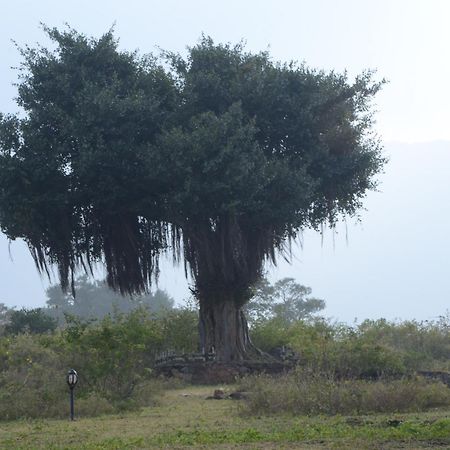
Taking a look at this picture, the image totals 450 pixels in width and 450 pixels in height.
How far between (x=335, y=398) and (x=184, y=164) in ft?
41.3

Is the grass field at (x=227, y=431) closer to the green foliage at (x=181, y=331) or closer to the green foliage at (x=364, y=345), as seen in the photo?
the green foliage at (x=364, y=345)

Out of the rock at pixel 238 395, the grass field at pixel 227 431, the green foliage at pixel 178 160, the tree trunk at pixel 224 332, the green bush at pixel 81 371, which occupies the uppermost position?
the green foliage at pixel 178 160

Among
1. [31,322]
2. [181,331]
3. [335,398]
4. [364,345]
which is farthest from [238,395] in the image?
[31,322]

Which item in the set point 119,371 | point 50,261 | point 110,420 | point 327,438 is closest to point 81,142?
point 50,261

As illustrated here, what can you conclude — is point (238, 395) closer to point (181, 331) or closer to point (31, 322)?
point (181, 331)

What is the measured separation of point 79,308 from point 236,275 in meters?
86.7

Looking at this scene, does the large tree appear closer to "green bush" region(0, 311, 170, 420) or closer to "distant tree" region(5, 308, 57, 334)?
"green bush" region(0, 311, 170, 420)

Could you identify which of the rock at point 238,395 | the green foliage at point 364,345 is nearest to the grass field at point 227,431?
the rock at point 238,395

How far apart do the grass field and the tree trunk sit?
40.1 ft

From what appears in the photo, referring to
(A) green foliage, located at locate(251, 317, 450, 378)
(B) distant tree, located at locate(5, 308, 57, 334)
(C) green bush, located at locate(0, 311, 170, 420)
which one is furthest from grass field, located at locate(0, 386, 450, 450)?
(B) distant tree, located at locate(5, 308, 57, 334)

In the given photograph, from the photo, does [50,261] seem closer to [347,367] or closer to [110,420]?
[347,367]

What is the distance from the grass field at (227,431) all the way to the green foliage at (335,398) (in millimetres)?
627

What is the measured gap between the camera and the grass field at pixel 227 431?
13.7 metres

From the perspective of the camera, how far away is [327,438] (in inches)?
555
